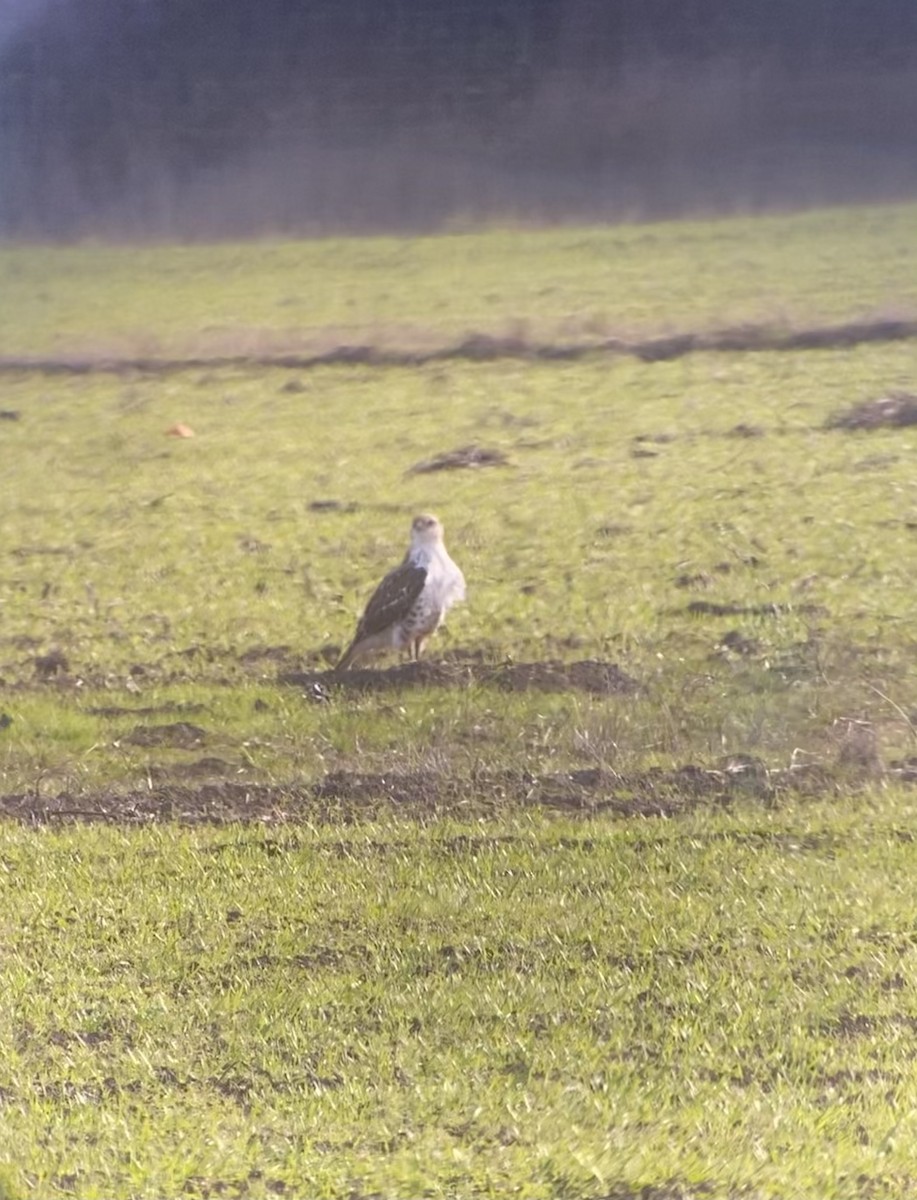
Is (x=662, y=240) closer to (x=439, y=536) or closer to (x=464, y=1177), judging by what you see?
(x=439, y=536)

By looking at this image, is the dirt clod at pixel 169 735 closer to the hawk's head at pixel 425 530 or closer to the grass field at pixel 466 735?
the grass field at pixel 466 735

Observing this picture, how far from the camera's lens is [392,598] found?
4.12 m

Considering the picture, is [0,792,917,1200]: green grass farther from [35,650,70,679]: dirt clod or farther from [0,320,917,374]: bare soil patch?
[0,320,917,374]: bare soil patch

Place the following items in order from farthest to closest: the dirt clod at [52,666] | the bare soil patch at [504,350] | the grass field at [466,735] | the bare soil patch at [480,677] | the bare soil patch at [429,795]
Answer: the dirt clod at [52,666]
the bare soil patch at [504,350]
the bare soil patch at [480,677]
the bare soil patch at [429,795]
the grass field at [466,735]

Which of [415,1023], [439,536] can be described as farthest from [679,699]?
[415,1023]

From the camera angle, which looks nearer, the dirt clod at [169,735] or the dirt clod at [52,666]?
the dirt clod at [169,735]

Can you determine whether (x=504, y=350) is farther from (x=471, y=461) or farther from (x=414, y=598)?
(x=414, y=598)

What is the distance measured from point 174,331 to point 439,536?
1018 mm

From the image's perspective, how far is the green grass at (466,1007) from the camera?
324 centimetres

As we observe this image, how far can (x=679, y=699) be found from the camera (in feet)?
13.0

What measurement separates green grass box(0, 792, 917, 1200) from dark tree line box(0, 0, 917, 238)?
1.69 meters

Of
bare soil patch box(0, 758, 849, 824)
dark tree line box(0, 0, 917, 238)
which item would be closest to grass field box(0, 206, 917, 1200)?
bare soil patch box(0, 758, 849, 824)

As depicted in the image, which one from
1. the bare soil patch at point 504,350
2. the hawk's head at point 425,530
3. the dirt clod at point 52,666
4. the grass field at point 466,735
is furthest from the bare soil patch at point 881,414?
the dirt clod at point 52,666

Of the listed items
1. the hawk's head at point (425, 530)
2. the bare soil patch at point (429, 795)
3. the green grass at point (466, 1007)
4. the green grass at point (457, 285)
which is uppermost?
the green grass at point (457, 285)
